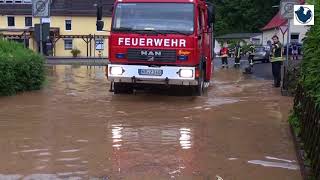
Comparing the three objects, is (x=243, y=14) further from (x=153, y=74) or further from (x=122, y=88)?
(x=153, y=74)

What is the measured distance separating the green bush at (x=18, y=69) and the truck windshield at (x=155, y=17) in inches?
112

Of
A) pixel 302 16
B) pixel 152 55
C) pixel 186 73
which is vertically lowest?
pixel 186 73

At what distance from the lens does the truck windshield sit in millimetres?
15078

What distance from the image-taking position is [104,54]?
223 feet

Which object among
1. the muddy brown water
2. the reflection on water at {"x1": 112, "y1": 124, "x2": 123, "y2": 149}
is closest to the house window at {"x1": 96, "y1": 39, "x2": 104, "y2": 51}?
the muddy brown water

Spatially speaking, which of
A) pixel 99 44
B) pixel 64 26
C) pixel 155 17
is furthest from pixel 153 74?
pixel 64 26

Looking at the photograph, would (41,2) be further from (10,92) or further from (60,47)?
(60,47)

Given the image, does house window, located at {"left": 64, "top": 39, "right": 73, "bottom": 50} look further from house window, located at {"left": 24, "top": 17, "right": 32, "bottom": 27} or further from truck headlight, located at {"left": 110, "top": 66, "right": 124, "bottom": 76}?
truck headlight, located at {"left": 110, "top": 66, "right": 124, "bottom": 76}

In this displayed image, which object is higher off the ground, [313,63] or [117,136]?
[313,63]

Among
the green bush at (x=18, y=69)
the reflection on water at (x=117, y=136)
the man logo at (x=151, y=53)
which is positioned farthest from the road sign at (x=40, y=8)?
the reflection on water at (x=117, y=136)

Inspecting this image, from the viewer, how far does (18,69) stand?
16.3 meters

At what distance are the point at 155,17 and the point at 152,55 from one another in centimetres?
94

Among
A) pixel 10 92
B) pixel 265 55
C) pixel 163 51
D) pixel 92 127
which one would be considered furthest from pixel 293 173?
pixel 265 55

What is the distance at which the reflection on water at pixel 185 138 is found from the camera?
30.1 feet
